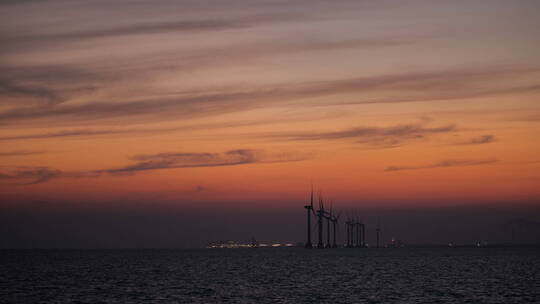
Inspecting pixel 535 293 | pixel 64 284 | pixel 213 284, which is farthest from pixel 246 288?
pixel 535 293

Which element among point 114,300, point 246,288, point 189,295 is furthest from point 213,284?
point 114,300

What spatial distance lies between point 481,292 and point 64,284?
78.1m

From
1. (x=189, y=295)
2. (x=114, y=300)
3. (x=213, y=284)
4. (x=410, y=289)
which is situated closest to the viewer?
(x=114, y=300)

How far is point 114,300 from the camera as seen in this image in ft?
340

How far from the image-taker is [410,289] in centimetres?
12100

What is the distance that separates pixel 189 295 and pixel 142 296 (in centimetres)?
714

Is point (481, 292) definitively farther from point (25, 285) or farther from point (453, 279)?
point (25, 285)

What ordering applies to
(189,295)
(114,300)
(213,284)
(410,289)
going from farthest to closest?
(213,284) → (410,289) → (189,295) → (114,300)

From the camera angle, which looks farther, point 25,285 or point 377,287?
point 25,285

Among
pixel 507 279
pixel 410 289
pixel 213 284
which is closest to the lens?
pixel 410 289

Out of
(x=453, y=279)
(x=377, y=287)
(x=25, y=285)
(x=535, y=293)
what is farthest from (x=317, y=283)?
(x=25, y=285)

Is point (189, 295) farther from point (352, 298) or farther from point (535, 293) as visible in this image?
point (535, 293)

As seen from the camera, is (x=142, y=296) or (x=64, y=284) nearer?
(x=142, y=296)

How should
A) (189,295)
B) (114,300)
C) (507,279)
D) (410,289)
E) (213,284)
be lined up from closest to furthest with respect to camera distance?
(114,300), (189,295), (410,289), (213,284), (507,279)
